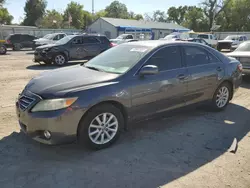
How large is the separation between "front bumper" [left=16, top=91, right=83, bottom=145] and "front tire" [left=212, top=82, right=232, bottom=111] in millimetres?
3317

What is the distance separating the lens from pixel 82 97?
3.36 m

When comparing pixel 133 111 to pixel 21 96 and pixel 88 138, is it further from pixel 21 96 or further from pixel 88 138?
pixel 21 96

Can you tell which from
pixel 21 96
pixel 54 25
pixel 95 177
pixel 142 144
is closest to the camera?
pixel 95 177

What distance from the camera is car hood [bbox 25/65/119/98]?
11.2ft

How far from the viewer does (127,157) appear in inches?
140

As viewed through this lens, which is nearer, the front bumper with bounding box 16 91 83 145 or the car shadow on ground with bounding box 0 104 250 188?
the car shadow on ground with bounding box 0 104 250 188

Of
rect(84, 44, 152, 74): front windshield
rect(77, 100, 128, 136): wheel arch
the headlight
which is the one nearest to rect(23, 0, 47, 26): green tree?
rect(84, 44, 152, 74): front windshield

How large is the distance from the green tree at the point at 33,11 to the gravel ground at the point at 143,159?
220 feet

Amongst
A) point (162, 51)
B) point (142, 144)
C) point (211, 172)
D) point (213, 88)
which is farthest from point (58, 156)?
point (213, 88)

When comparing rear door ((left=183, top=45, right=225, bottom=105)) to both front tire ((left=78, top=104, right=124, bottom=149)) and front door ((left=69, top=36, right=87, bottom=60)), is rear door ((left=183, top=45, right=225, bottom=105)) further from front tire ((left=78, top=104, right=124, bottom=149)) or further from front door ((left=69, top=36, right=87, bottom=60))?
front door ((left=69, top=36, right=87, bottom=60))

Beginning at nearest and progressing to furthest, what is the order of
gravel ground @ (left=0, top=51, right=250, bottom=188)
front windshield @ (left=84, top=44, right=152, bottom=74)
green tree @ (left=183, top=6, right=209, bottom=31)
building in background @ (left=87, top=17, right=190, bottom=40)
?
gravel ground @ (left=0, top=51, right=250, bottom=188) → front windshield @ (left=84, top=44, right=152, bottom=74) → building in background @ (left=87, top=17, right=190, bottom=40) → green tree @ (left=183, top=6, right=209, bottom=31)

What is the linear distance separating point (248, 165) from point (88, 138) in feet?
7.53

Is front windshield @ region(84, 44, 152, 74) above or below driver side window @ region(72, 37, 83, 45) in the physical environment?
below

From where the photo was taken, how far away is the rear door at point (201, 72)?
4.75m
